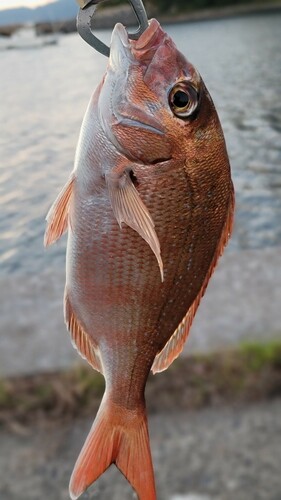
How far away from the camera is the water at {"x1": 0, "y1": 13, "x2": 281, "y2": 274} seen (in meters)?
4.88

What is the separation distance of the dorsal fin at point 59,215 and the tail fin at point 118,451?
254 mm

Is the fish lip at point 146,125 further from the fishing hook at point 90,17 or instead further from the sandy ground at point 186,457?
the sandy ground at point 186,457

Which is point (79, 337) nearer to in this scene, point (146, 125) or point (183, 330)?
point (183, 330)

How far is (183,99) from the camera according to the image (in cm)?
85

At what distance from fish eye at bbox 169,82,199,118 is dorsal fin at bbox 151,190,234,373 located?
0.49 feet

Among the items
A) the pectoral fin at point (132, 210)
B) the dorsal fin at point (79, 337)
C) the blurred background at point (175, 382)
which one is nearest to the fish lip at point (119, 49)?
the pectoral fin at point (132, 210)

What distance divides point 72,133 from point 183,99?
6916mm

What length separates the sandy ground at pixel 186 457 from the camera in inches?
106

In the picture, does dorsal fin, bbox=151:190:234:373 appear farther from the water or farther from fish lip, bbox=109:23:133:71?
the water

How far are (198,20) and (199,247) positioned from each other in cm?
2306

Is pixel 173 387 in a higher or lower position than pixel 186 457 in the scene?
higher

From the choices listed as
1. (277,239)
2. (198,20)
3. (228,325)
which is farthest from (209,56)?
(228,325)

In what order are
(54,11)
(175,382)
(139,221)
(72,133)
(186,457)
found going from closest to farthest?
(139,221), (186,457), (175,382), (54,11), (72,133)

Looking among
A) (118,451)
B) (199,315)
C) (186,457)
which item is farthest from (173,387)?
(118,451)
